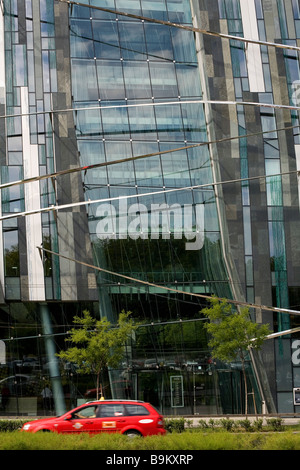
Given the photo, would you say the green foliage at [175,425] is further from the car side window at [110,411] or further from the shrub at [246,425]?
the car side window at [110,411]

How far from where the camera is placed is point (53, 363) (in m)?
34.7

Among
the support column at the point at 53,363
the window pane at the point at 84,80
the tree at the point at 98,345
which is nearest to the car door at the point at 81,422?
the tree at the point at 98,345

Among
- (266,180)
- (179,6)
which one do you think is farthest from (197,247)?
(179,6)

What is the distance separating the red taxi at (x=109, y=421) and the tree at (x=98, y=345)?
955cm

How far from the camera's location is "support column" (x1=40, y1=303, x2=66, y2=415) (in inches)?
1348

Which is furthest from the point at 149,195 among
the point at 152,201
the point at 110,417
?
the point at 110,417

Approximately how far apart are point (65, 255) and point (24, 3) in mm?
12938

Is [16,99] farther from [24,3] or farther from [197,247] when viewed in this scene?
[197,247]

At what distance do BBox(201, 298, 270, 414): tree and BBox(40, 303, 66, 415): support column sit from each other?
25.2ft

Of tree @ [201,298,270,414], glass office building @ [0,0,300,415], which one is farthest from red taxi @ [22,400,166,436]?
glass office building @ [0,0,300,415]

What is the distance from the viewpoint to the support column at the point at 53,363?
34.2 meters

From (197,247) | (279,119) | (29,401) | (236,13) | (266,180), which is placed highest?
(236,13)

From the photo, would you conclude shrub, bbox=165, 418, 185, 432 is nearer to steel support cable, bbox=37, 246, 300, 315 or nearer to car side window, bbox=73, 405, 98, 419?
car side window, bbox=73, 405, 98, 419

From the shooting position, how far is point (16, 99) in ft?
117
